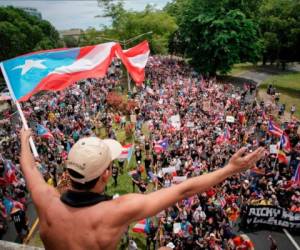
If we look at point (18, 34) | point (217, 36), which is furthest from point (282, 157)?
point (18, 34)

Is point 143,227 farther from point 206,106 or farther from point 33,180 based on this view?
point 206,106

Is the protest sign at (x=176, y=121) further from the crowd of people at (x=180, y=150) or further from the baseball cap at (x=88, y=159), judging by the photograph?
the baseball cap at (x=88, y=159)

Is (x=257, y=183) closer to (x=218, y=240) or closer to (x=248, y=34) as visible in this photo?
(x=218, y=240)

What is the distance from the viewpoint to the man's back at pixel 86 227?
1.99 metres

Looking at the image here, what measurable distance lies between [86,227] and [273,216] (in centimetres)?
1359

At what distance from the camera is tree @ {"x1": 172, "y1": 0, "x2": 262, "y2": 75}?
41656 mm

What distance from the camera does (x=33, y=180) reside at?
7.86 ft

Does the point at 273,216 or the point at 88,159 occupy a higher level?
the point at 88,159

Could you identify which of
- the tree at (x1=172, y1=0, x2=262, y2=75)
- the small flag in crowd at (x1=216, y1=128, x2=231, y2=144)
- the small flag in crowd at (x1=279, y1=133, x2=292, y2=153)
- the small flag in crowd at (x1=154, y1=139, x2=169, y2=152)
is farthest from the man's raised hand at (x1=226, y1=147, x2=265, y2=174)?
the tree at (x1=172, y1=0, x2=262, y2=75)

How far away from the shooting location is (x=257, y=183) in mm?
15875

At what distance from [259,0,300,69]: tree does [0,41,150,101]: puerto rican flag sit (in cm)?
3748

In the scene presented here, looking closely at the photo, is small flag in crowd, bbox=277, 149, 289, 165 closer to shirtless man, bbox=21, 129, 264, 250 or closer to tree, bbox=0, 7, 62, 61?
shirtless man, bbox=21, 129, 264, 250

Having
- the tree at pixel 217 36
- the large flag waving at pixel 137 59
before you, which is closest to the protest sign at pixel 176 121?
the large flag waving at pixel 137 59

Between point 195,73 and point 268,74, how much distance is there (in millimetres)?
13018
